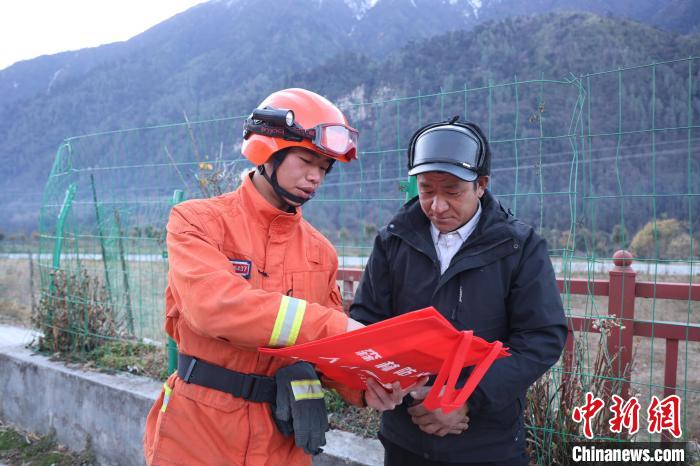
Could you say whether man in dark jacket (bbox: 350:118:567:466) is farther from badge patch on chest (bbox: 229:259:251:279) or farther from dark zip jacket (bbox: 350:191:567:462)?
badge patch on chest (bbox: 229:259:251:279)

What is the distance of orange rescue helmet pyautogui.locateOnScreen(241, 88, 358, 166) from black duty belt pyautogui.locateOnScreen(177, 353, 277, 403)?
80 centimetres

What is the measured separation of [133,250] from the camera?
219 inches

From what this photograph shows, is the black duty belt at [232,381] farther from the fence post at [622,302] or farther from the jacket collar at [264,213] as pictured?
the fence post at [622,302]

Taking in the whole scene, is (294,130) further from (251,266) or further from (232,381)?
(232,381)

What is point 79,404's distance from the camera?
482 cm

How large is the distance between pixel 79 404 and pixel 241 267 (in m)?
3.65

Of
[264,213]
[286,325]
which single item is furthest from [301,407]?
[264,213]

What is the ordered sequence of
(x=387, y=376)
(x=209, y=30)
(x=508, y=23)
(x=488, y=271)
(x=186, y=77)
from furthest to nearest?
1. (x=209, y=30)
2. (x=186, y=77)
3. (x=508, y=23)
4. (x=488, y=271)
5. (x=387, y=376)

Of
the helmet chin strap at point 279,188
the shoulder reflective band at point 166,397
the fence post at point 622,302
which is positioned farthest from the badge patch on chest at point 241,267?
the fence post at point 622,302

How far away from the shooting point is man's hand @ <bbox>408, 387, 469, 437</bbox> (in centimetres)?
192

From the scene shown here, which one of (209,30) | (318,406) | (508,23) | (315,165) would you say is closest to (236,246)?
(315,165)

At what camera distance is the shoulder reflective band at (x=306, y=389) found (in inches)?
80.5

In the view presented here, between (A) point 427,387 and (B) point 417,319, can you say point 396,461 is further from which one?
(B) point 417,319

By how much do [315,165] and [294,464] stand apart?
119 centimetres
